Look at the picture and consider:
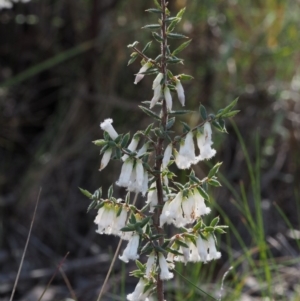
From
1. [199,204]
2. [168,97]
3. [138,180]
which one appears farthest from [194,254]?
[168,97]

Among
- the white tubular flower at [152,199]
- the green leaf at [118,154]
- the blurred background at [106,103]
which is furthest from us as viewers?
the blurred background at [106,103]

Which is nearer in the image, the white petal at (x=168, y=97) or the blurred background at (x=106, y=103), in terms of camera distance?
the white petal at (x=168, y=97)

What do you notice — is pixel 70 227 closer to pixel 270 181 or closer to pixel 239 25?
pixel 270 181

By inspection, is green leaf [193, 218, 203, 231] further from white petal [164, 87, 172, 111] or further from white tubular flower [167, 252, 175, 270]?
white petal [164, 87, 172, 111]

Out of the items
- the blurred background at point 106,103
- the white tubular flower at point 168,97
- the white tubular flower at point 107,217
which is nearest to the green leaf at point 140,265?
the white tubular flower at point 107,217

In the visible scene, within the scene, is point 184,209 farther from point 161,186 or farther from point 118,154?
point 118,154

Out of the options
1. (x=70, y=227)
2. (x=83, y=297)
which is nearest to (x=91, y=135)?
(x=70, y=227)

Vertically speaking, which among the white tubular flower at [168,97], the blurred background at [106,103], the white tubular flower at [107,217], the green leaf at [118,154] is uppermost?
the white tubular flower at [168,97]

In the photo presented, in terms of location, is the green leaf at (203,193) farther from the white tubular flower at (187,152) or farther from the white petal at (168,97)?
the white petal at (168,97)
